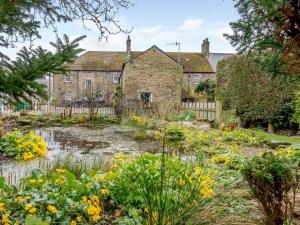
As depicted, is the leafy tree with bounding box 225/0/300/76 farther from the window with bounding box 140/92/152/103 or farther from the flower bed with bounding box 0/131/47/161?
the window with bounding box 140/92/152/103

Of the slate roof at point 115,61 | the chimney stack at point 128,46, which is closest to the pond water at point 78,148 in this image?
the slate roof at point 115,61

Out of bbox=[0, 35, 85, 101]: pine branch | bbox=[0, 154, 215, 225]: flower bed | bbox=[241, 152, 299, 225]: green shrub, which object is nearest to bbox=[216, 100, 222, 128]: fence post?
bbox=[0, 154, 215, 225]: flower bed

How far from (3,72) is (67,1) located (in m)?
1.96

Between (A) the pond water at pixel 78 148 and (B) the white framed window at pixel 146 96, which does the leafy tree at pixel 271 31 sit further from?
(B) the white framed window at pixel 146 96

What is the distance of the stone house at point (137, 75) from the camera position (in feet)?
92.8

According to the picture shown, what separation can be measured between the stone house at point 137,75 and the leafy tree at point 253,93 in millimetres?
10090

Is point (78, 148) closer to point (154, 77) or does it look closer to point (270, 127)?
point (270, 127)

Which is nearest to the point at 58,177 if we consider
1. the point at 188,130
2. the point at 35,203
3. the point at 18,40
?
the point at 35,203

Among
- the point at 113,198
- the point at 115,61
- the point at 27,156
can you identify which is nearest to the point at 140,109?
the point at 27,156

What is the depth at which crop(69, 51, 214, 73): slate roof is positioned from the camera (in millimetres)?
34594

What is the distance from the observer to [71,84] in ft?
116

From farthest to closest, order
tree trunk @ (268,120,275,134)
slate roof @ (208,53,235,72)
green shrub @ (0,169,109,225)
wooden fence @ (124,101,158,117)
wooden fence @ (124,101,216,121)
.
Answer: slate roof @ (208,53,235,72) → wooden fence @ (124,101,158,117) → wooden fence @ (124,101,216,121) → tree trunk @ (268,120,275,134) → green shrub @ (0,169,109,225)

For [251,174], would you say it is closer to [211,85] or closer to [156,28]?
[156,28]

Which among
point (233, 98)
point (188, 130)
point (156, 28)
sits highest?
point (156, 28)
